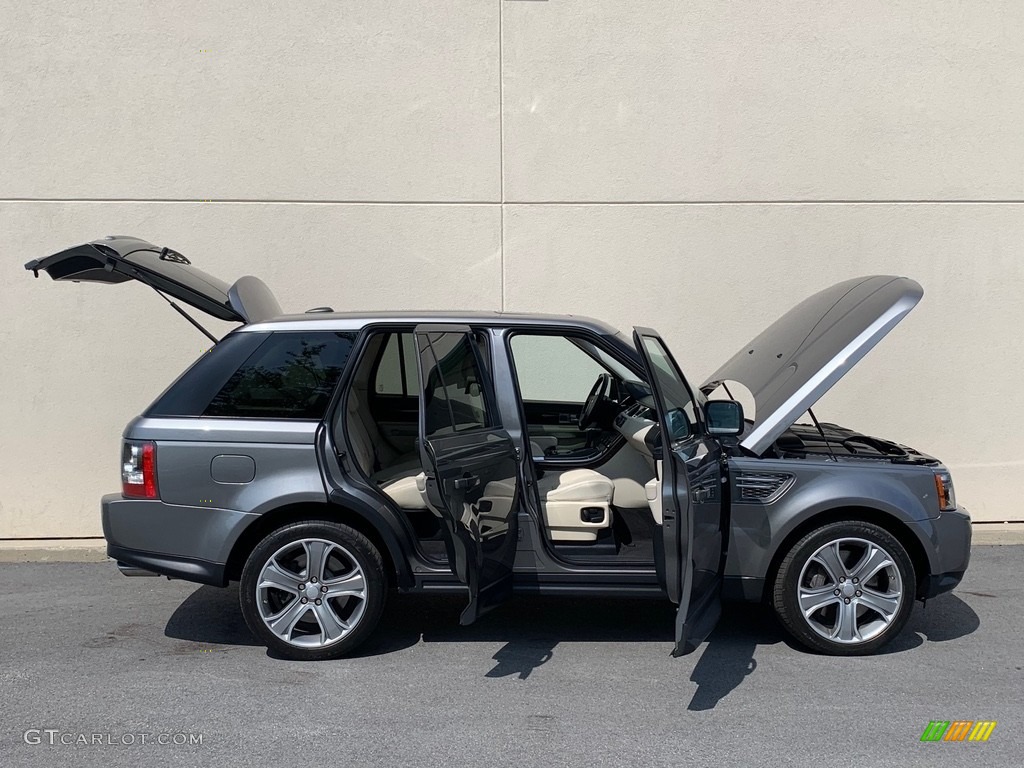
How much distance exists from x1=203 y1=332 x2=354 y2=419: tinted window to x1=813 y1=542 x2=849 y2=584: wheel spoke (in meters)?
2.56

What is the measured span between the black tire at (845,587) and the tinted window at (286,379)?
246cm

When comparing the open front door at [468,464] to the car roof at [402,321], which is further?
the car roof at [402,321]

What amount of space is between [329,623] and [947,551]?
3105mm

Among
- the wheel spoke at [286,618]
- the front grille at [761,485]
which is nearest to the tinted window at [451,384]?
the wheel spoke at [286,618]

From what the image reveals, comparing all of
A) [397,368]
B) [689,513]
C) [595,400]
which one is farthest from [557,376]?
[689,513]

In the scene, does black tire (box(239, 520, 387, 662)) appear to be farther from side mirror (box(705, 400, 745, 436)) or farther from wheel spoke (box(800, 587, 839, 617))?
wheel spoke (box(800, 587, 839, 617))

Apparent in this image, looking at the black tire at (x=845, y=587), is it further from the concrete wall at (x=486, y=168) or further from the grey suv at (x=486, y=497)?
the concrete wall at (x=486, y=168)

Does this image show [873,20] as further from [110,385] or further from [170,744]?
[170,744]

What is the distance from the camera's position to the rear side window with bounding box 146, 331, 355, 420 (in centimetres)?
511

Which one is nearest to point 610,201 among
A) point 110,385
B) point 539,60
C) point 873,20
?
point 539,60

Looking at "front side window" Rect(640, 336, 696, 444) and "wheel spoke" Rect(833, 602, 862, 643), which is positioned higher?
"front side window" Rect(640, 336, 696, 444)

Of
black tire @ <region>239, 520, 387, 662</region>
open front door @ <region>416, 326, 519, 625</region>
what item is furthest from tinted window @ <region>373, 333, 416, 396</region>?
black tire @ <region>239, 520, 387, 662</region>

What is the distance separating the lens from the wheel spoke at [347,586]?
507cm

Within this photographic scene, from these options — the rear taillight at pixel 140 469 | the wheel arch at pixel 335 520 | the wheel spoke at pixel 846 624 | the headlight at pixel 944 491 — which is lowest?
the wheel spoke at pixel 846 624
